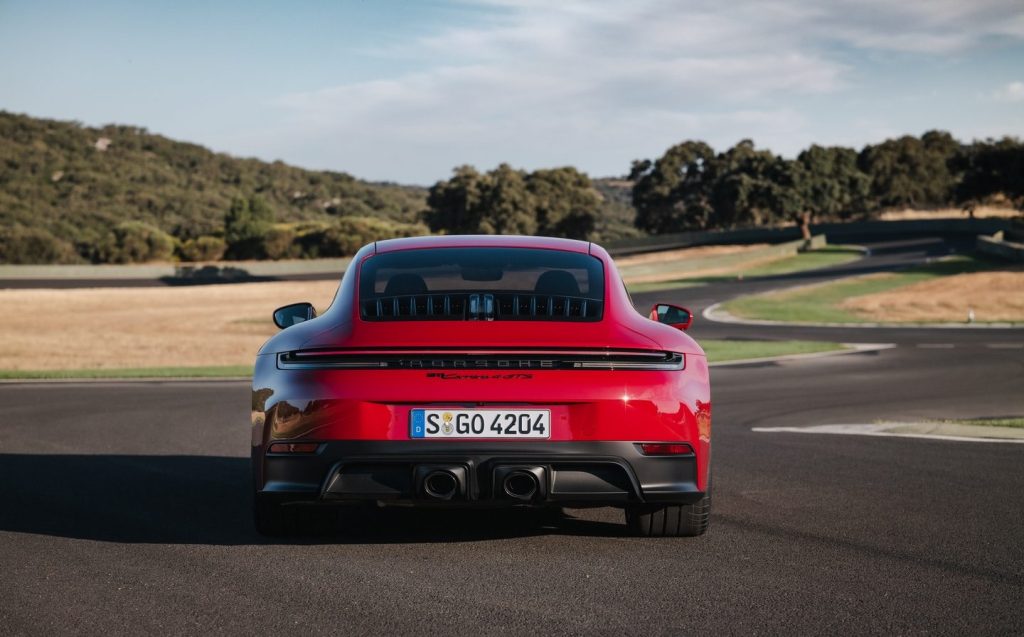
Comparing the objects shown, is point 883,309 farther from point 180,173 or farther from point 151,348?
point 180,173

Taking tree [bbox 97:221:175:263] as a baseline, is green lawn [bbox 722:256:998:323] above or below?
above

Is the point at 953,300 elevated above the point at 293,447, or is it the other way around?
the point at 293,447

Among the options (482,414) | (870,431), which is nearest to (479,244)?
(482,414)

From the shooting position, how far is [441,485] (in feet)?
17.3

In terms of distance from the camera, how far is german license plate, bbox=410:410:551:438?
5172 millimetres

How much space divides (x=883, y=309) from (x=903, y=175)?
319ft

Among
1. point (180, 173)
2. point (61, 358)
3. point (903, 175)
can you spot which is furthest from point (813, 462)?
point (180, 173)

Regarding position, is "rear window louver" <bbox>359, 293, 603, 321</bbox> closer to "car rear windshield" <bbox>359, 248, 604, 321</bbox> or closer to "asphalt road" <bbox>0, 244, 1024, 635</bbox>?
"car rear windshield" <bbox>359, 248, 604, 321</bbox>

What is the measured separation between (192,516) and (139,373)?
1589 cm

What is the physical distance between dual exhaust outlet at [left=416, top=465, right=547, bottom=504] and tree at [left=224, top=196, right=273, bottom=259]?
280ft

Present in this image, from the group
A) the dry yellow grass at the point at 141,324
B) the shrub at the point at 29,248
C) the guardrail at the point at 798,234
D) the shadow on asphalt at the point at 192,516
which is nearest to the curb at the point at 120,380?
the dry yellow grass at the point at 141,324

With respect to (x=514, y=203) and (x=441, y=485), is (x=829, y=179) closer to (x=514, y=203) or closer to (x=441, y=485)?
(x=514, y=203)

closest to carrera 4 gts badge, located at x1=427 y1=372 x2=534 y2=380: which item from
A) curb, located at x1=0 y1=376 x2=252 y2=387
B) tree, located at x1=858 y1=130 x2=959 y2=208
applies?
curb, located at x1=0 y1=376 x2=252 y2=387

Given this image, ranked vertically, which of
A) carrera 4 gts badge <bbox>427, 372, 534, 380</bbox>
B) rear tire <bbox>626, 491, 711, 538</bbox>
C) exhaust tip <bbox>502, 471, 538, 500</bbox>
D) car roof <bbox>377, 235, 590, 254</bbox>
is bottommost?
rear tire <bbox>626, 491, 711, 538</bbox>
